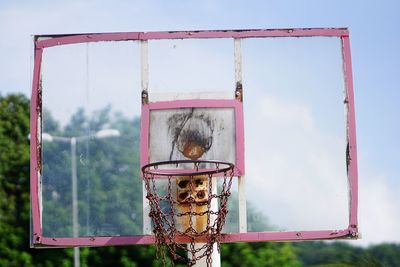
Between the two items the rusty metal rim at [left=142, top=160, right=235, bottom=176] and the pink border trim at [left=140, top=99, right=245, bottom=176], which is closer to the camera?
the rusty metal rim at [left=142, top=160, right=235, bottom=176]

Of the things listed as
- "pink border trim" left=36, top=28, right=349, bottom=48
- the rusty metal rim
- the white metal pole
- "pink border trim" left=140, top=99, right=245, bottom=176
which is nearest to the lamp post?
the white metal pole

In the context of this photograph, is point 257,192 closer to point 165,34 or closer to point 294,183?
point 294,183

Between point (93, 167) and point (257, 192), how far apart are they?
109 cm

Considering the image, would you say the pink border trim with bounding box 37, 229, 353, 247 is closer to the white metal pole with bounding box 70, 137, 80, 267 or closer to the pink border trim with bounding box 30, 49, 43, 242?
the white metal pole with bounding box 70, 137, 80, 267

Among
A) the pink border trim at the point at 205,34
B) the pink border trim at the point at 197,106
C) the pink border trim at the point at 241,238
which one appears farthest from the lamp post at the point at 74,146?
the pink border trim at the point at 205,34

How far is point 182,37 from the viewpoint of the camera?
803 centimetres

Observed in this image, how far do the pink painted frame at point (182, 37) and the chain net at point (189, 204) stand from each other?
0.41 ft

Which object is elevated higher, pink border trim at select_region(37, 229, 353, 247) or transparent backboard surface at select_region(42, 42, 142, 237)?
transparent backboard surface at select_region(42, 42, 142, 237)

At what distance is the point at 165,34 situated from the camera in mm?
8062

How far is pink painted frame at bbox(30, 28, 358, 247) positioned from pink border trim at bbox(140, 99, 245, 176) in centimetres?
43

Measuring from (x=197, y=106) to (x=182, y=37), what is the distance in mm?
466

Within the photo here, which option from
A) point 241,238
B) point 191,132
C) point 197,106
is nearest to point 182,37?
point 197,106

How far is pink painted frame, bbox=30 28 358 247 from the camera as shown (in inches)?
309

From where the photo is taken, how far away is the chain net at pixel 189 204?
775cm
